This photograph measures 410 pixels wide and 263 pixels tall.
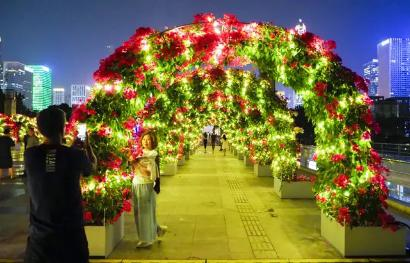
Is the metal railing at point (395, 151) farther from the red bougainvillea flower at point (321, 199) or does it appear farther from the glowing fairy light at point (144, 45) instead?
the glowing fairy light at point (144, 45)

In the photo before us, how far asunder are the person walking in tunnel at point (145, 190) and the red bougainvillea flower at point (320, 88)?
8.51ft

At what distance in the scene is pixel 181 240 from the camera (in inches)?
296

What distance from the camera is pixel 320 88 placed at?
716cm

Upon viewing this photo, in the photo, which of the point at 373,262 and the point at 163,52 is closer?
the point at 373,262

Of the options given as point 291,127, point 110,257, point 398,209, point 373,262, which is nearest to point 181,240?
point 110,257

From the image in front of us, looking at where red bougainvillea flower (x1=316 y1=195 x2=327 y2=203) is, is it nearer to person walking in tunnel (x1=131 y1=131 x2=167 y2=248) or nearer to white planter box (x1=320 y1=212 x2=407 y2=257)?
white planter box (x1=320 y1=212 x2=407 y2=257)

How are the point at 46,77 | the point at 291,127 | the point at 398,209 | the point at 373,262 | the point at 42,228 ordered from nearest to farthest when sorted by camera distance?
the point at 42,228 → the point at 373,262 → the point at 398,209 → the point at 291,127 → the point at 46,77

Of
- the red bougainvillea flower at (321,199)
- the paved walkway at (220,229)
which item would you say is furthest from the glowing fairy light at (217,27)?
the paved walkway at (220,229)

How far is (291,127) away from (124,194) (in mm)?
7409

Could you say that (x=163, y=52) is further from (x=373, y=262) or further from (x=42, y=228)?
(x=42, y=228)

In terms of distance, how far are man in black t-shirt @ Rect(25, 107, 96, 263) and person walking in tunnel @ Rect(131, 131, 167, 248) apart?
12.4ft

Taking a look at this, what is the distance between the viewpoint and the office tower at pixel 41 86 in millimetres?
151125

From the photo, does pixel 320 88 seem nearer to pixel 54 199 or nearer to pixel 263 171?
pixel 54 199

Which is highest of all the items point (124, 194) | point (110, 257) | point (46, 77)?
point (46, 77)
